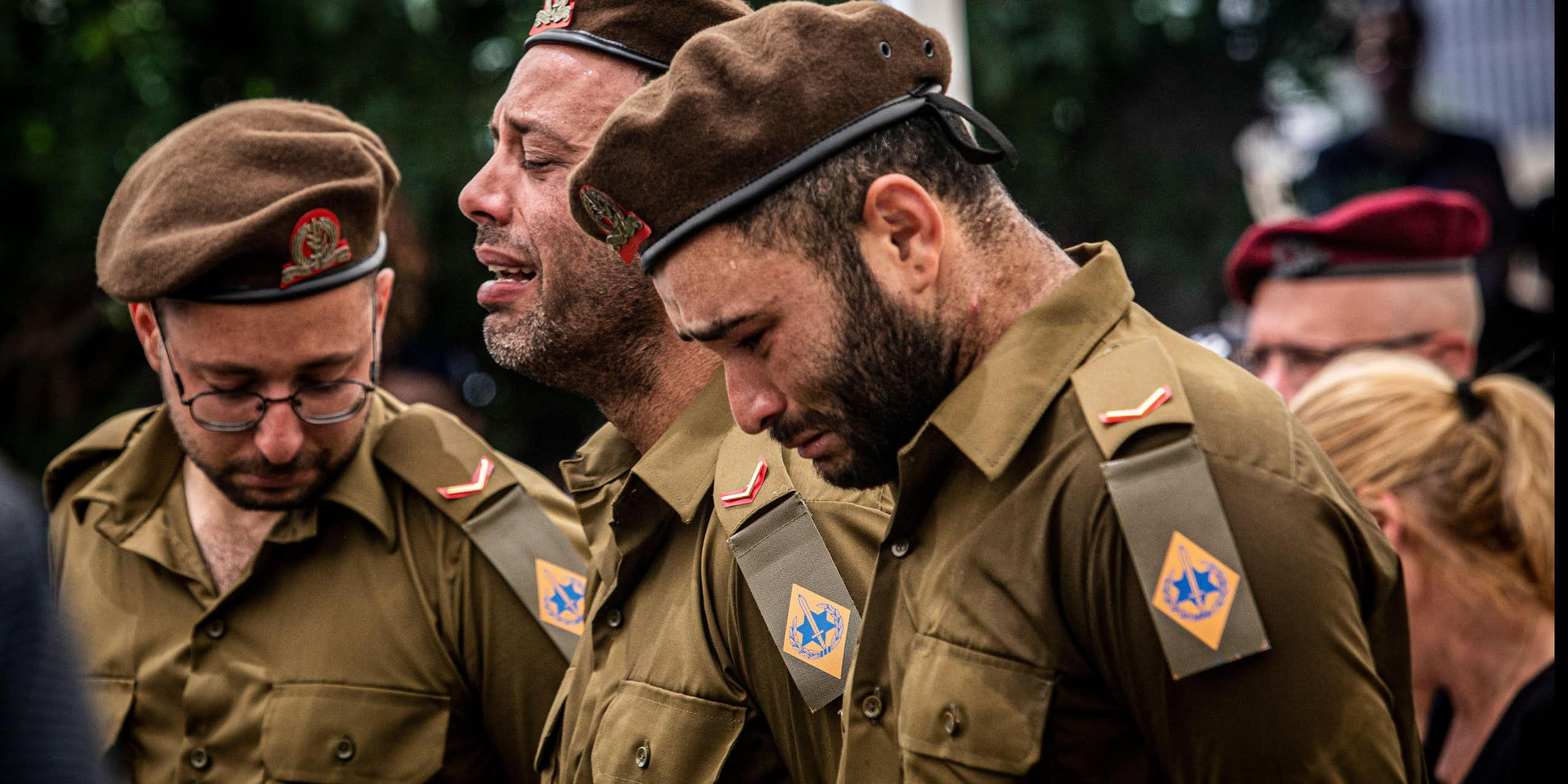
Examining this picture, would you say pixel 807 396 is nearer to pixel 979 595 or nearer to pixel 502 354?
pixel 979 595

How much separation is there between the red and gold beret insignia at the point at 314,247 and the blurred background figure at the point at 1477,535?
1.95m

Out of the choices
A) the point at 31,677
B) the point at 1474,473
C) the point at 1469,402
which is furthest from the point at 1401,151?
the point at 31,677

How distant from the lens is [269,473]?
3016 millimetres

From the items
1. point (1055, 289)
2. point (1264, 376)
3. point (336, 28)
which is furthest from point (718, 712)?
point (336, 28)

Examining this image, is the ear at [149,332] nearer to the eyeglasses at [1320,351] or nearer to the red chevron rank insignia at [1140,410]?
the red chevron rank insignia at [1140,410]

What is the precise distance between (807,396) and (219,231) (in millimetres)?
1428

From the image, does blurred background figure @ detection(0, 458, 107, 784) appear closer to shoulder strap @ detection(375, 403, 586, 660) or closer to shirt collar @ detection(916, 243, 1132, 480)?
shirt collar @ detection(916, 243, 1132, 480)

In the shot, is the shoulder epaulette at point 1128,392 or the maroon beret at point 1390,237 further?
the maroon beret at point 1390,237

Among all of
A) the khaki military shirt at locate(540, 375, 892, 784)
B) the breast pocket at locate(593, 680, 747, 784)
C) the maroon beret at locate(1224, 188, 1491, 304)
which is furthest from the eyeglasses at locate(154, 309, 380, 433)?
the maroon beret at locate(1224, 188, 1491, 304)

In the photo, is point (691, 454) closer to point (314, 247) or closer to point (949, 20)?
point (314, 247)

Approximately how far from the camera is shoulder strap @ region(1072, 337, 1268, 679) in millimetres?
1579

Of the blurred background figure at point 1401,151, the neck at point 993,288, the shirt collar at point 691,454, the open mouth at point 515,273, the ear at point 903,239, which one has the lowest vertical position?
the blurred background figure at point 1401,151

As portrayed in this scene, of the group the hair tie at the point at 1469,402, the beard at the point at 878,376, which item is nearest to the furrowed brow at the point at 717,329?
the beard at the point at 878,376

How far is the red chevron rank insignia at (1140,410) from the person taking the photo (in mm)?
1675
